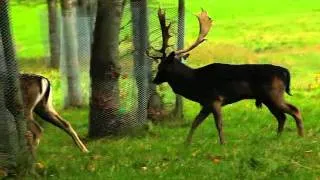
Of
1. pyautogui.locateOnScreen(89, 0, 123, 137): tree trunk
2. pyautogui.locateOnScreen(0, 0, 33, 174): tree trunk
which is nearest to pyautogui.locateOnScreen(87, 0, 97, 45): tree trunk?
pyautogui.locateOnScreen(89, 0, 123, 137): tree trunk

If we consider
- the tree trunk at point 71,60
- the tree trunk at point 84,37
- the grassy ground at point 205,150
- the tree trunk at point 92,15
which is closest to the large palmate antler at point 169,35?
the grassy ground at point 205,150

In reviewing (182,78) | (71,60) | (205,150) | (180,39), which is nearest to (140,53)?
(182,78)

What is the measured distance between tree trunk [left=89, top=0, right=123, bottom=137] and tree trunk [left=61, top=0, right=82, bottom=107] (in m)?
4.35

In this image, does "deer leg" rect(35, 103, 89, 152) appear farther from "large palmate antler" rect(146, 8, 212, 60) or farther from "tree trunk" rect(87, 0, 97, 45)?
"tree trunk" rect(87, 0, 97, 45)

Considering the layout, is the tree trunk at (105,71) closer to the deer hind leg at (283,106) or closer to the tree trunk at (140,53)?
the tree trunk at (140,53)

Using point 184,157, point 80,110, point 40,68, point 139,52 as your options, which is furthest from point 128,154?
point 40,68

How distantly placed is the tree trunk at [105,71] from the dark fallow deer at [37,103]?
3.38 ft

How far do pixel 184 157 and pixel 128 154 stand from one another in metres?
0.82

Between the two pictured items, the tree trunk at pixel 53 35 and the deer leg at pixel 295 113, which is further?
the tree trunk at pixel 53 35

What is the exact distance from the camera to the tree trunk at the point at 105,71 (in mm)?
11141

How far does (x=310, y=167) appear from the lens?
804cm

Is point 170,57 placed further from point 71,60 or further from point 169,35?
point 71,60

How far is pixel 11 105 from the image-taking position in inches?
305

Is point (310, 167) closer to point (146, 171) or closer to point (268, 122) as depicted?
point (146, 171)
